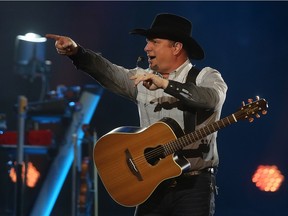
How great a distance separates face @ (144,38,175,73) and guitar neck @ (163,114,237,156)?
23.0 inches

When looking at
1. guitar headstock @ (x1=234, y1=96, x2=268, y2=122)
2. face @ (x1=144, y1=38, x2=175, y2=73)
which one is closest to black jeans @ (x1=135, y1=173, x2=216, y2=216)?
guitar headstock @ (x1=234, y1=96, x2=268, y2=122)

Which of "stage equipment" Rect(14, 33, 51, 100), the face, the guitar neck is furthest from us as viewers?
"stage equipment" Rect(14, 33, 51, 100)

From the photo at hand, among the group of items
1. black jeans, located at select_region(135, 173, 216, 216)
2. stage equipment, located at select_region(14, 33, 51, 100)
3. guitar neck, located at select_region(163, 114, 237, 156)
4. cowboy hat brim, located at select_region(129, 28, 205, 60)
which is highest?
stage equipment, located at select_region(14, 33, 51, 100)

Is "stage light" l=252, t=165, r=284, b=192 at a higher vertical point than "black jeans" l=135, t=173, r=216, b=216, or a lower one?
higher

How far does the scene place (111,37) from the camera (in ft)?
24.3

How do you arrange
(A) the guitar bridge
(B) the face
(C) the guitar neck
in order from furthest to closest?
(B) the face → (A) the guitar bridge → (C) the guitar neck

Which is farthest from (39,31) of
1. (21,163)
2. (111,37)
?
(21,163)

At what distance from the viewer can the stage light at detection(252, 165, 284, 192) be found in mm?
6856

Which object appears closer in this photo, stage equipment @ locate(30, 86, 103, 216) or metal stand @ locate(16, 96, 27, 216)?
metal stand @ locate(16, 96, 27, 216)

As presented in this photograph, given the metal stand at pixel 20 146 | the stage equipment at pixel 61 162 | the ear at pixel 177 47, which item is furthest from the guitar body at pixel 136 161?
the stage equipment at pixel 61 162

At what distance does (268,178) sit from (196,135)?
14.1ft

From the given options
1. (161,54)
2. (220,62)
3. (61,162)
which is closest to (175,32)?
(161,54)

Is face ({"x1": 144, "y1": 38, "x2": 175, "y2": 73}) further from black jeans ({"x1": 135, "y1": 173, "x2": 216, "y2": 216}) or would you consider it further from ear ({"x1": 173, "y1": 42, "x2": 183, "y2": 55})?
black jeans ({"x1": 135, "y1": 173, "x2": 216, "y2": 216})

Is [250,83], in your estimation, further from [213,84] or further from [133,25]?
[213,84]
